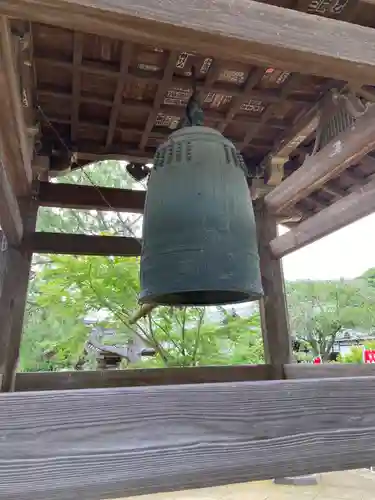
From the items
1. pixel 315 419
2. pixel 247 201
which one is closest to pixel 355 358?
pixel 247 201

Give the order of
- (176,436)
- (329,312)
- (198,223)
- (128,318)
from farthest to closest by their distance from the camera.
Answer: (329,312) < (128,318) < (198,223) < (176,436)

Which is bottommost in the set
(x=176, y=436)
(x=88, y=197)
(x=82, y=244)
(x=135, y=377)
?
(x=176, y=436)

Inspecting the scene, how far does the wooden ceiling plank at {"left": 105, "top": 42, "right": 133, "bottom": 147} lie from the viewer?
6.54 feet

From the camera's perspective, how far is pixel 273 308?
117 inches

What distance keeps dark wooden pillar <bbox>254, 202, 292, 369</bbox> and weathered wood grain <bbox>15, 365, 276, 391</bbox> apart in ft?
0.41

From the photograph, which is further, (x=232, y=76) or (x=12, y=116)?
(x=232, y=76)

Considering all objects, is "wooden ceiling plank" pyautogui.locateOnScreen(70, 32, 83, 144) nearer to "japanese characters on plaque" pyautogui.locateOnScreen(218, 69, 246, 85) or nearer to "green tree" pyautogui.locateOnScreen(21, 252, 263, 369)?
"japanese characters on plaque" pyautogui.locateOnScreen(218, 69, 246, 85)

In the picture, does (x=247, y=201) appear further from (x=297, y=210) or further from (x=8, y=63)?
(x=297, y=210)

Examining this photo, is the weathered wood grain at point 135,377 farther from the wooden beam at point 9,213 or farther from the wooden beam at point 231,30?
the wooden beam at point 231,30

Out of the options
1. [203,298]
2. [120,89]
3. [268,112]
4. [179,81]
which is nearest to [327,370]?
[203,298]

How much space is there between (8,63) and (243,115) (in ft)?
4.79

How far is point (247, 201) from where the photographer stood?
Result: 1.70m

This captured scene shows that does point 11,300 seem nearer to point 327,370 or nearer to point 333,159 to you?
point 333,159

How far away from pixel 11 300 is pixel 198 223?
5.03 ft
